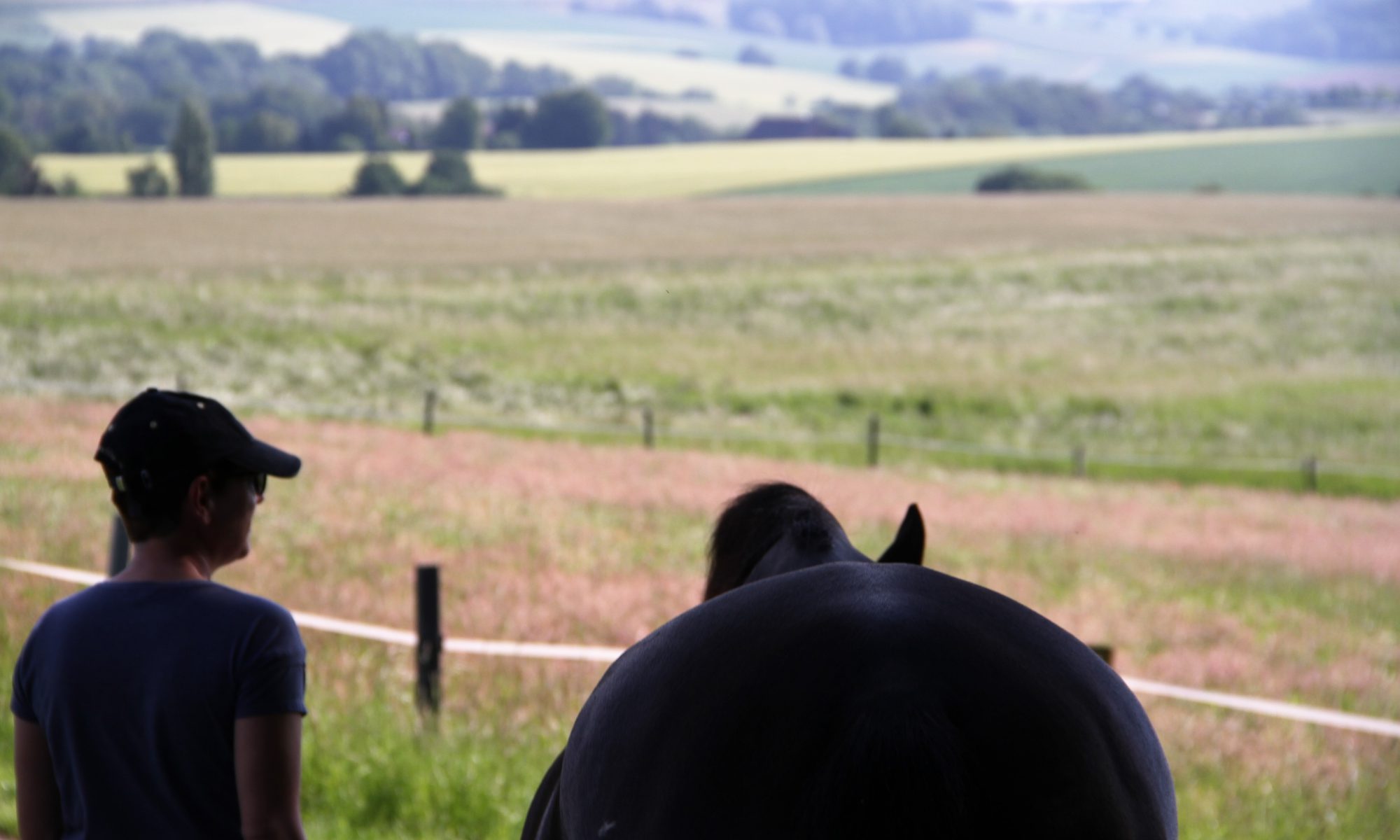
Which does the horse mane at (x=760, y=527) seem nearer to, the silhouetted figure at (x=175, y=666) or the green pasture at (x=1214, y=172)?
the silhouetted figure at (x=175, y=666)

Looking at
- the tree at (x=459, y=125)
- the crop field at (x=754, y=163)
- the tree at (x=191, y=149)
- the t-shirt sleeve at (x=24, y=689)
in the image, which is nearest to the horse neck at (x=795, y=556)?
the t-shirt sleeve at (x=24, y=689)

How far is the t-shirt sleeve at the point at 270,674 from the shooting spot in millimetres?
2303

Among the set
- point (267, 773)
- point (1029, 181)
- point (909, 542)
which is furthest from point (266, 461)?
point (1029, 181)

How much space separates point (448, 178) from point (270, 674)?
208ft

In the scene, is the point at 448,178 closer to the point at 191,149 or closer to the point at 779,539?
the point at 191,149

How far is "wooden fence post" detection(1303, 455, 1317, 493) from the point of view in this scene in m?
20.8

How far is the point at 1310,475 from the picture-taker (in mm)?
20906

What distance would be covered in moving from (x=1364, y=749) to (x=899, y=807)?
19.7ft

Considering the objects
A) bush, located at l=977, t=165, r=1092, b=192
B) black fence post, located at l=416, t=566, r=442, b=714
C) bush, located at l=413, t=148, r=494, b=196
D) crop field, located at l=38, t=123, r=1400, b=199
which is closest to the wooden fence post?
black fence post, located at l=416, t=566, r=442, b=714

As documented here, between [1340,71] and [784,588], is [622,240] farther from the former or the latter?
[1340,71]

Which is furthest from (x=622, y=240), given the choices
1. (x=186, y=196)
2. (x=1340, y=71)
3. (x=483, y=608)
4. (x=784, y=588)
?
(x=1340, y=71)

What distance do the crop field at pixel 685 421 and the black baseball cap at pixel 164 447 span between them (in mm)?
2927

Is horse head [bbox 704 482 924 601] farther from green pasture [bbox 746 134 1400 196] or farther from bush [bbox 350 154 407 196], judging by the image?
green pasture [bbox 746 134 1400 196]

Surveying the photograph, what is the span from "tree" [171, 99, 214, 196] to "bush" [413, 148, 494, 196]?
1330 cm
